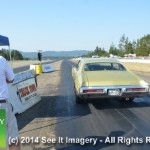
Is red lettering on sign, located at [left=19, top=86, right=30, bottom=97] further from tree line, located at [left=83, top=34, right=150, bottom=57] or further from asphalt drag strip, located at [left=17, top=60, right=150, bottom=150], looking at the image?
tree line, located at [left=83, top=34, right=150, bottom=57]

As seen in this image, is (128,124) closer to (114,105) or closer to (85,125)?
(85,125)

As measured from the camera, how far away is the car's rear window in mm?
11812

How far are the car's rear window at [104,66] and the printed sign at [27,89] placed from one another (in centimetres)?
180

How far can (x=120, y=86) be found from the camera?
10234mm

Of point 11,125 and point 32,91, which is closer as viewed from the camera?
point 11,125

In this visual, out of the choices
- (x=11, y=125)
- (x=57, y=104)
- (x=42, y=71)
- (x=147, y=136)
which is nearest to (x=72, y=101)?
(x=57, y=104)

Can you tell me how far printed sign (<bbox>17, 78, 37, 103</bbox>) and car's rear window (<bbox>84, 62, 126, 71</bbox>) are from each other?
5.91ft

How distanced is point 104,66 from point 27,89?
2.72m

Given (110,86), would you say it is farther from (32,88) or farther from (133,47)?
(133,47)

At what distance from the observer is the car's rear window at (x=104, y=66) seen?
38.8ft

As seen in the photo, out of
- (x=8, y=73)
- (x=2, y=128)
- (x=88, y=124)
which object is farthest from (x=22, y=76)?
(x=2, y=128)

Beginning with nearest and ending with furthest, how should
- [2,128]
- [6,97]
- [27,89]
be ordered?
[2,128] → [6,97] → [27,89]

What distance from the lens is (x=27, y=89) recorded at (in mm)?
11031

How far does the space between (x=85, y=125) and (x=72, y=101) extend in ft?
13.3
